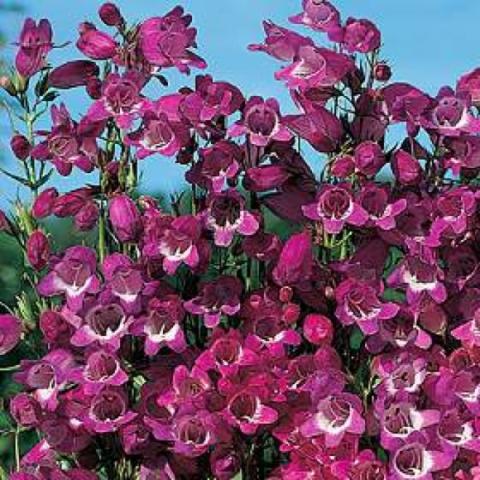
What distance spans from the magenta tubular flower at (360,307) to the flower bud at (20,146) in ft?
1.50

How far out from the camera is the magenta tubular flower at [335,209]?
1894 mm

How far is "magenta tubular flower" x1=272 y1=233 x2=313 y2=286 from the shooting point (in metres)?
1.86

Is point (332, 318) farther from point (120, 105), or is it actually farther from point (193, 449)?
point (120, 105)

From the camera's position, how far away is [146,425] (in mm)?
1920

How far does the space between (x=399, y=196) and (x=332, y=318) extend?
175mm

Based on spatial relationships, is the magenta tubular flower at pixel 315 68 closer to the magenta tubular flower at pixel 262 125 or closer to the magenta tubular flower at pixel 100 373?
the magenta tubular flower at pixel 262 125

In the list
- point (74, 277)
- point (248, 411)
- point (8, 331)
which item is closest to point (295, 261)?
point (248, 411)

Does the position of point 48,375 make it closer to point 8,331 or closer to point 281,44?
point 8,331

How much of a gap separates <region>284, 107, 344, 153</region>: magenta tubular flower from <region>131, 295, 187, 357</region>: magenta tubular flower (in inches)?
10.2

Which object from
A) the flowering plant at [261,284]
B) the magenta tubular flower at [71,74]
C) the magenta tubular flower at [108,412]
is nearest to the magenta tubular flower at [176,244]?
the flowering plant at [261,284]

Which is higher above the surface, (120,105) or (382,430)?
(120,105)

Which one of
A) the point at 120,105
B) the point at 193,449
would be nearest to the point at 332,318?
the point at 193,449

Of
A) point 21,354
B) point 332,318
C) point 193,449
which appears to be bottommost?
point 21,354

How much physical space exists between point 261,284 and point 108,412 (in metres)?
0.26
